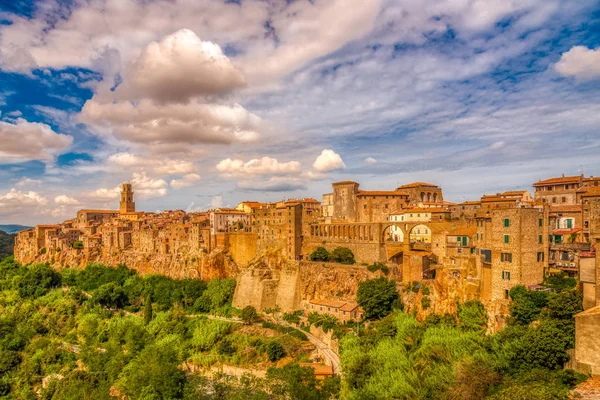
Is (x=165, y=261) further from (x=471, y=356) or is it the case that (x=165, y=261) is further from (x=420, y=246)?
(x=471, y=356)

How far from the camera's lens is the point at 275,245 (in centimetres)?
4175

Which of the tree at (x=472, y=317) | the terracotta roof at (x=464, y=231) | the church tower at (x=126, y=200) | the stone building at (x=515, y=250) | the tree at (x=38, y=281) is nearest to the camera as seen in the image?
the stone building at (x=515, y=250)

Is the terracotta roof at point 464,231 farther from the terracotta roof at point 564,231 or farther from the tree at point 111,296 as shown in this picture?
the tree at point 111,296

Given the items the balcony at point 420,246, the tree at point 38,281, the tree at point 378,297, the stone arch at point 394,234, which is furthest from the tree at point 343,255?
the tree at point 38,281

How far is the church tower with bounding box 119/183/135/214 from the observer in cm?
7481

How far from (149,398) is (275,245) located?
69.5ft

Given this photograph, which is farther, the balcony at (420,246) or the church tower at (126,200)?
the church tower at (126,200)

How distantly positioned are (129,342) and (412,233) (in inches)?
1108

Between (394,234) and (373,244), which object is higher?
(394,234)

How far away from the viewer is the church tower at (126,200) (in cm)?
7481

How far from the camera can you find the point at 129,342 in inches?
1272

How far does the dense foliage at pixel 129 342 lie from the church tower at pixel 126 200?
2419 centimetres

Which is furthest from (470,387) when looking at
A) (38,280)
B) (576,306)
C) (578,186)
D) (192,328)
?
Answer: (38,280)

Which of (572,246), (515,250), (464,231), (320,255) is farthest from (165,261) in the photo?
(572,246)
